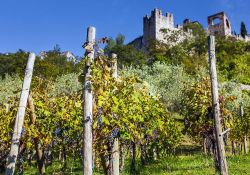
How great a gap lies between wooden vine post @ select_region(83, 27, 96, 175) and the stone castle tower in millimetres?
92138

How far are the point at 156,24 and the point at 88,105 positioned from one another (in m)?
95.3

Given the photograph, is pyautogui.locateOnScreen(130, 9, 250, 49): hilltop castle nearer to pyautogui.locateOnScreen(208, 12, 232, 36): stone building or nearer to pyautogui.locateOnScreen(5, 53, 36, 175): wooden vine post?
pyautogui.locateOnScreen(208, 12, 232, 36): stone building

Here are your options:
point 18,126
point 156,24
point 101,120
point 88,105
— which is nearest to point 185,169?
point 101,120

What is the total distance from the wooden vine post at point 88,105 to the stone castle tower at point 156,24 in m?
92.1

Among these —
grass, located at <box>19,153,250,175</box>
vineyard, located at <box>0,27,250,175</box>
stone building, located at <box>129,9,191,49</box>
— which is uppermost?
stone building, located at <box>129,9,191,49</box>

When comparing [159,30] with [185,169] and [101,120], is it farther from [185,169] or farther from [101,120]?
[101,120]

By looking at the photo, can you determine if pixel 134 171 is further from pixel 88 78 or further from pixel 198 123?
pixel 88 78

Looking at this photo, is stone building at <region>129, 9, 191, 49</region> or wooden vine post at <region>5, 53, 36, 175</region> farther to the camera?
stone building at <region>129, 9, 191, 49</region>

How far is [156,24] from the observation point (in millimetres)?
100625

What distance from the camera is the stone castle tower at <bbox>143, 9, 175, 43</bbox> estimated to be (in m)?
100

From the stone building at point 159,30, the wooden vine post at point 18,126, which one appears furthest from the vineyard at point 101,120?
the stone building at point 159,30

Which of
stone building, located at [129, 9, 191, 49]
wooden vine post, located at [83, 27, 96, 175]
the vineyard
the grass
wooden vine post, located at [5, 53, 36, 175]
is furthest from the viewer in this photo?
stone building, located at [129, 9, 191, 49]

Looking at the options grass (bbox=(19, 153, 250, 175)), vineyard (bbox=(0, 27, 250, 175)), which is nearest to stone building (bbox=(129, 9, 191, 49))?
vineyard (bbox=(0, 27, 250, 175))

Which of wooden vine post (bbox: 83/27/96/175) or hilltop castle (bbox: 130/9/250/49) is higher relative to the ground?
hilltop castle (bbox: 130/9/250/49)
